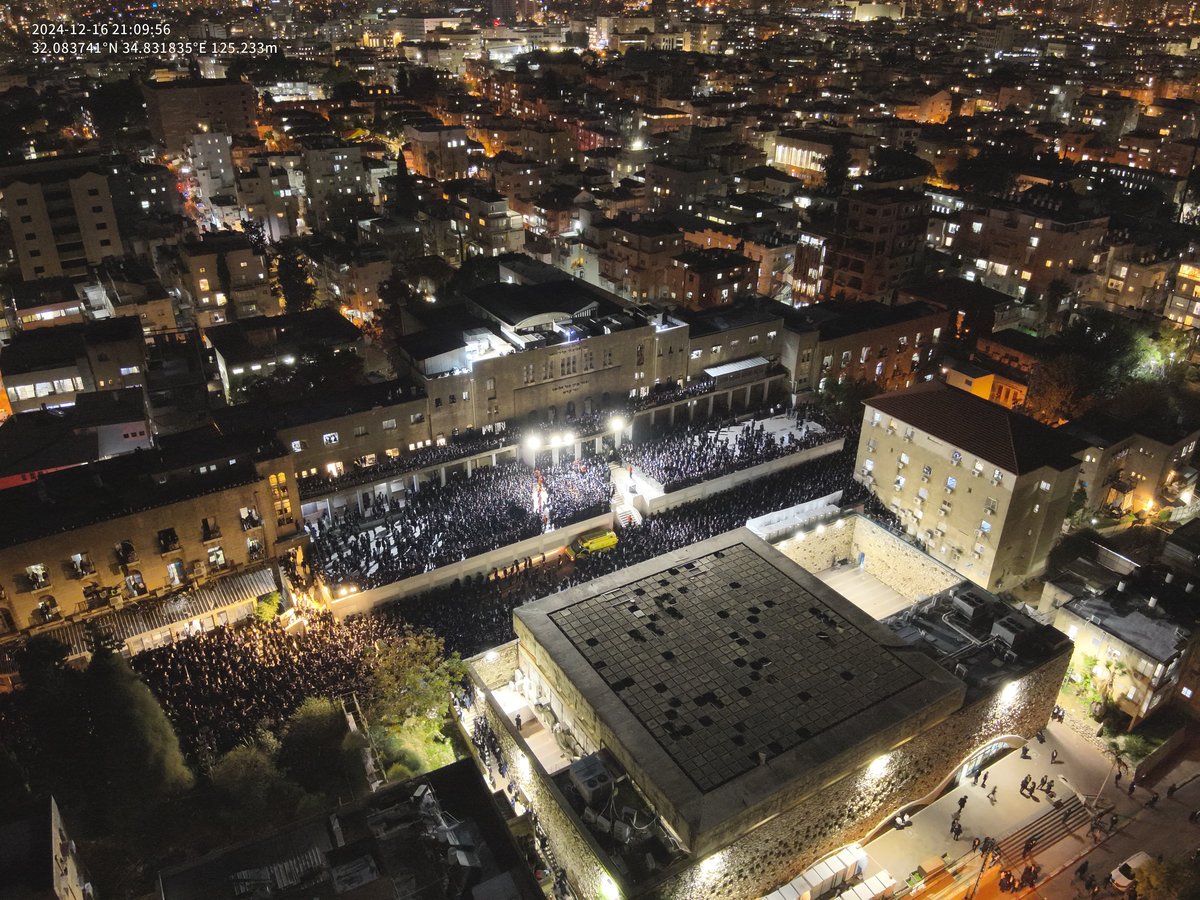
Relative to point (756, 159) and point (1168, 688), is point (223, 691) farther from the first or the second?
point (756, 159)

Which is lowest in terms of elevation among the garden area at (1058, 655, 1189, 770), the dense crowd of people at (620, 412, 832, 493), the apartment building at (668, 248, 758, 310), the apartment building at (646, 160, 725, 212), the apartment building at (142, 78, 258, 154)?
the garden area at (1058, 655, 1189, 770)

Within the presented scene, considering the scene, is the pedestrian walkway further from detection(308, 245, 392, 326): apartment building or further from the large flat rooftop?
detection(308, 245, 392, 326): apartment building

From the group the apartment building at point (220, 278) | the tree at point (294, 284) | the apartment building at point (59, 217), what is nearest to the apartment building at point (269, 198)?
the tree at point (294, 284)

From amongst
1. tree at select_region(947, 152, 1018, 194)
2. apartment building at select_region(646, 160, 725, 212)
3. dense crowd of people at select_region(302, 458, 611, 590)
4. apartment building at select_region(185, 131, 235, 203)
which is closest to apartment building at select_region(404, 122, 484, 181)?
apartment building at select_region(185, 131, 235, 203)

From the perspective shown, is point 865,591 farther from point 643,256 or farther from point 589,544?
point 643,256

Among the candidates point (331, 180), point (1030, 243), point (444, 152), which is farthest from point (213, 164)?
point (1030, 243)
